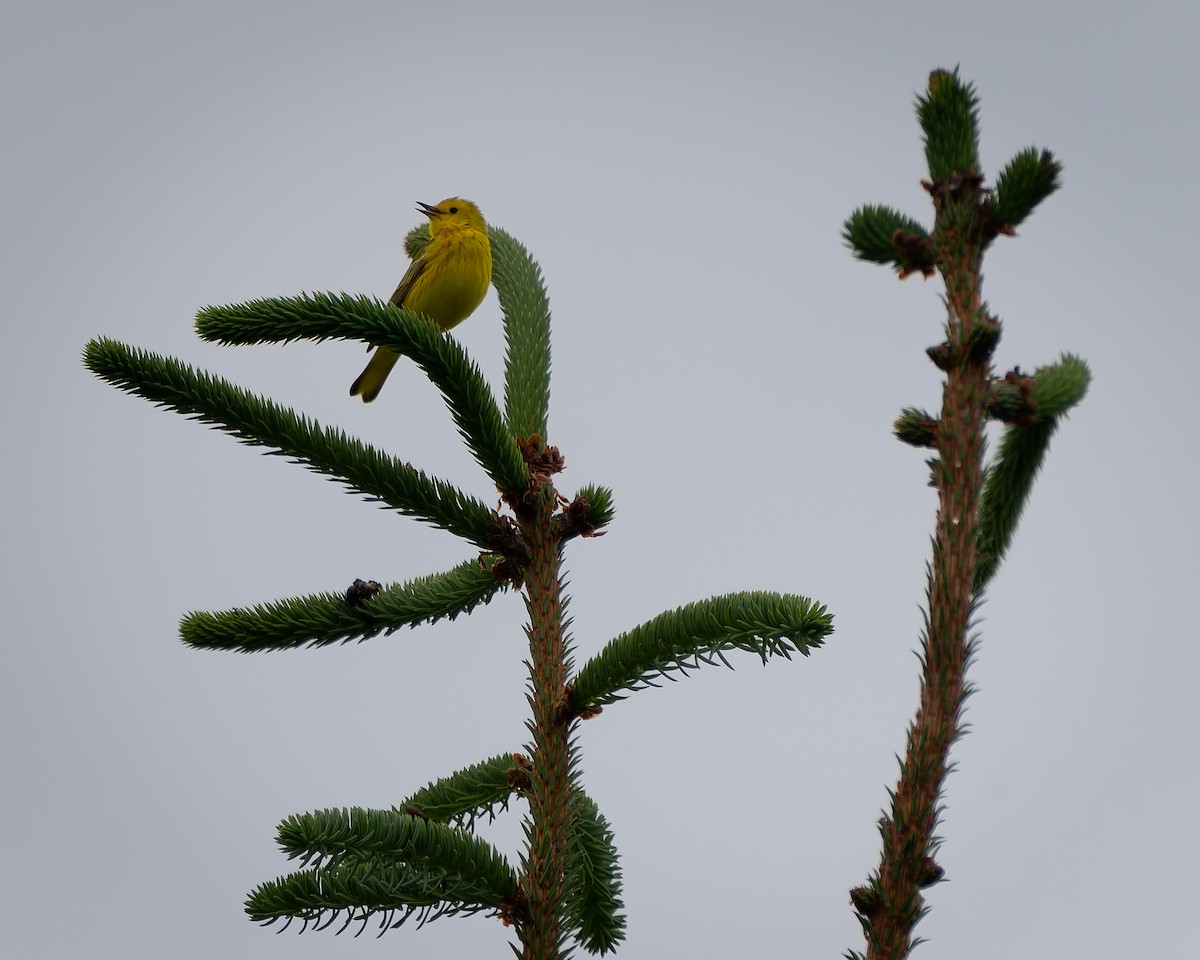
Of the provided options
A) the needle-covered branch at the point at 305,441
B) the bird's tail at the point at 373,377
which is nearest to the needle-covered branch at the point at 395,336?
the needle-covered branch at the point at 305,441

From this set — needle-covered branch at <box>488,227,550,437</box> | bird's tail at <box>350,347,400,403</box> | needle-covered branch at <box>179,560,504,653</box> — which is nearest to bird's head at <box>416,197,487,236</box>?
bird's tail at <box>350,347,400,403</box>

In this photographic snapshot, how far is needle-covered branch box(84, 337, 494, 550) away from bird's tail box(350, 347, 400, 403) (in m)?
5.80

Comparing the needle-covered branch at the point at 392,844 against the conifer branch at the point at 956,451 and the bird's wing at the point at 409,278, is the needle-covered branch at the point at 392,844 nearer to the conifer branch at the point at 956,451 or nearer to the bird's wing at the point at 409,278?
the conifer branch at the point at 956,451

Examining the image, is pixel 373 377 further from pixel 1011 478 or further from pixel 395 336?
pixel 1011 478

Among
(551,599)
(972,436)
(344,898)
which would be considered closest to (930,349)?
(972,436)

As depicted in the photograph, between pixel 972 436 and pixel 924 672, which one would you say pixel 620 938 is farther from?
pixel 972 436

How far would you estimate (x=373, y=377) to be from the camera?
8.76 m

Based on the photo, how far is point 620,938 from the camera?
9.66 ft

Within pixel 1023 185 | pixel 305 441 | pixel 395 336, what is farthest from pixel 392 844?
pixel 1023 185

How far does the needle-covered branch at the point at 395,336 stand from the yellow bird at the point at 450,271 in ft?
14.7

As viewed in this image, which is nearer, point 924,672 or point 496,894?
point 924,672

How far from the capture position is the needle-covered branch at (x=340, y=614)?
113 inches

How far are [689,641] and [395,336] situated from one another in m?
1.02

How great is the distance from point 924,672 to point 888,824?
29 cm
